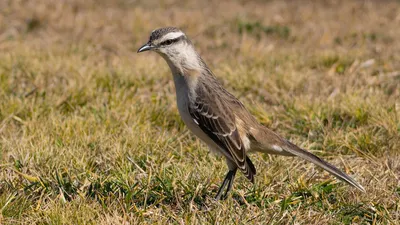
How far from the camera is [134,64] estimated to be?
9906 millimetres

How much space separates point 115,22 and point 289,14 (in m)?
3.99

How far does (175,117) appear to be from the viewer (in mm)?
Answer: 7754

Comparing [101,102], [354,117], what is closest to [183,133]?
[101,102]

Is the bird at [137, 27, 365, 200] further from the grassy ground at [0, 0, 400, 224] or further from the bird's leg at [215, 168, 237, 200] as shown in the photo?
the grassy ground at [0, 0, 400, 224]

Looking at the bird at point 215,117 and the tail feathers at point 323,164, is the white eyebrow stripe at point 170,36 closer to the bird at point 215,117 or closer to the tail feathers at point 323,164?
the bird at point 215,117

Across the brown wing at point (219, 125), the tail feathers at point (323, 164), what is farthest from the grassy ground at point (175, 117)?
the brown wing at point (219, 125)

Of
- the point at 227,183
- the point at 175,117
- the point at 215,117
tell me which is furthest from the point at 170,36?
the point at 175,117

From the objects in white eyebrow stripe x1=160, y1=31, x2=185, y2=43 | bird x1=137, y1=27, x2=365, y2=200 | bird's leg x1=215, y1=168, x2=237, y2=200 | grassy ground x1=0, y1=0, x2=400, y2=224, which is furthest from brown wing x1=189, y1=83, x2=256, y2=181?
white eyebrow stripe x1=160, y1=31, x2=185, y2=43

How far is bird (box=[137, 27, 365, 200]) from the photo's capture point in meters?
5.61

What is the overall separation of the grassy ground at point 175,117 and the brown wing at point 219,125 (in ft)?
1.20

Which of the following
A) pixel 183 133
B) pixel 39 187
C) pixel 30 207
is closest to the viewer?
pixel 30 207

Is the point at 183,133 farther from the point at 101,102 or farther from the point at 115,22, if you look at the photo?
the point at 115,22

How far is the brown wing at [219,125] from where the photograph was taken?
18.3 ft

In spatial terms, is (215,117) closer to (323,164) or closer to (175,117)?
(323,164)
